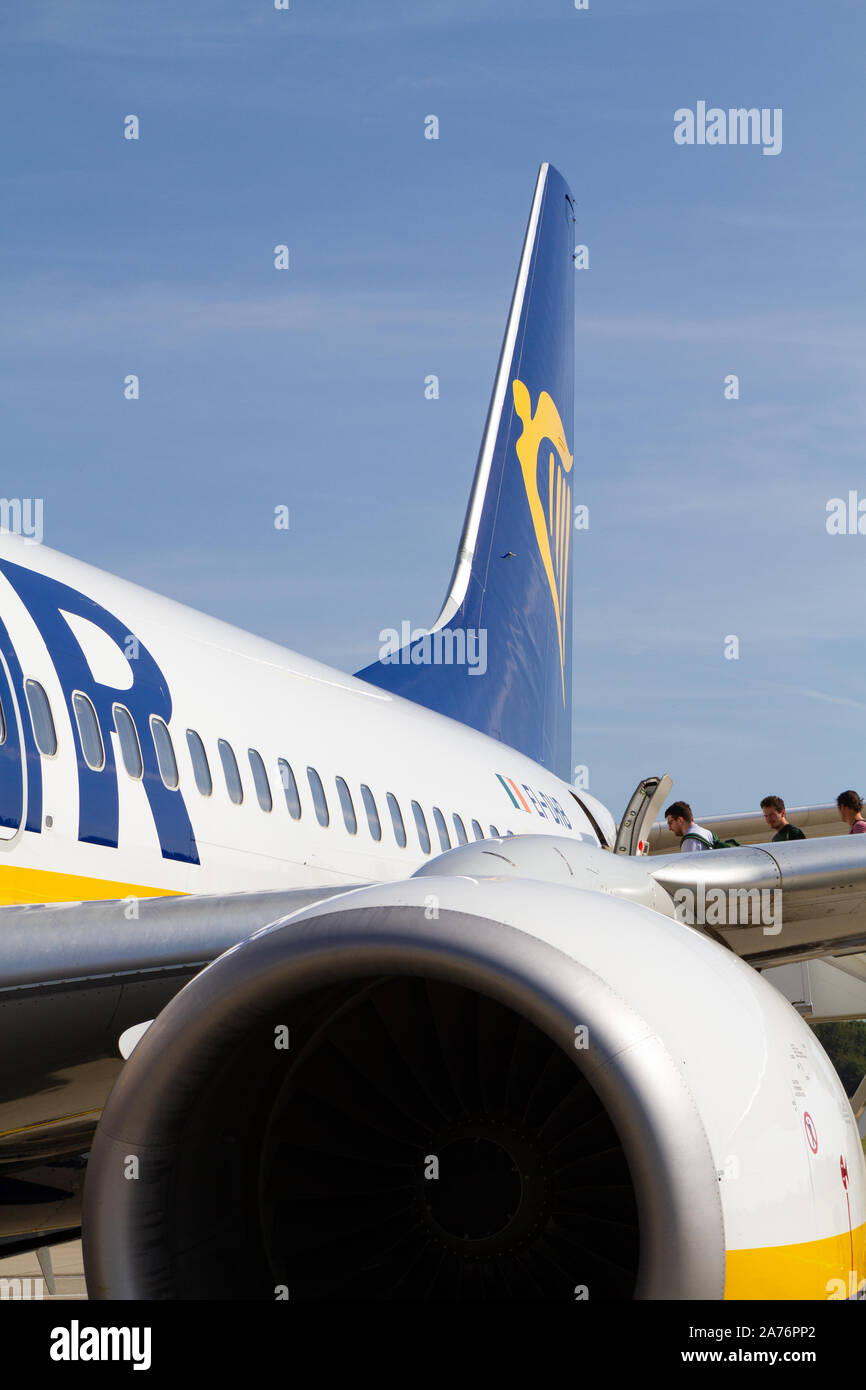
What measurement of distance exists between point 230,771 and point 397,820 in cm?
214

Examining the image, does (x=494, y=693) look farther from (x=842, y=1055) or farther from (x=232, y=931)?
(x=842, y=1055)

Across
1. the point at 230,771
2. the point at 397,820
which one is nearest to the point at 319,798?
the point at 230,771

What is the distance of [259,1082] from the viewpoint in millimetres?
2861

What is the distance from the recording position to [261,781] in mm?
6320

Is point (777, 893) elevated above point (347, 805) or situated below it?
below

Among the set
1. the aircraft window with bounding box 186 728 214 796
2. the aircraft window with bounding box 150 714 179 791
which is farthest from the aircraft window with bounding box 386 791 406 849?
the aircraft window with bounding box 150 714 179 791

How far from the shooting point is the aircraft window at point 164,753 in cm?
545

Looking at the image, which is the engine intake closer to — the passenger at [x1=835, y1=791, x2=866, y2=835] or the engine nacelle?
the engine nacelle

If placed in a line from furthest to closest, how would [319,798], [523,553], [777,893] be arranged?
[523,553], [319,798], [777,893]

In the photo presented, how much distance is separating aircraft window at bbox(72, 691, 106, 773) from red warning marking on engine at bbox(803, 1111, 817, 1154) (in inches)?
117

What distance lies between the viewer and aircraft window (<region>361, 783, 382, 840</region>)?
757cm

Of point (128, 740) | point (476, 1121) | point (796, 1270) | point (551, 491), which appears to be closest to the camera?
point (796, 1270)

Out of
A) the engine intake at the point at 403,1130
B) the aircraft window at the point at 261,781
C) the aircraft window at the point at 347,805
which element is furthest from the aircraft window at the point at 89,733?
the aircraft window at the point at 347,805
